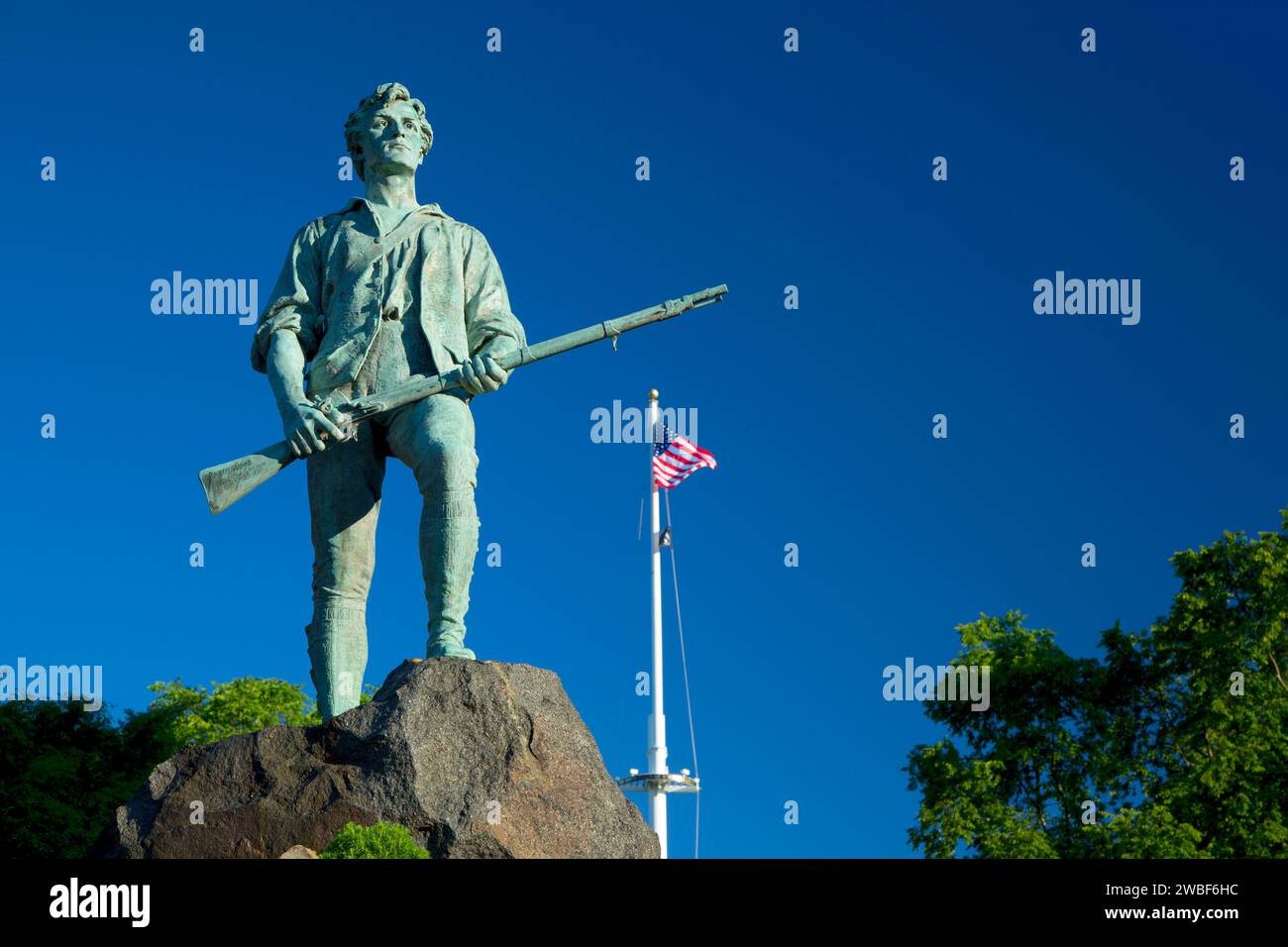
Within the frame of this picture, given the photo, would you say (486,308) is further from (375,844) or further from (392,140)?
(375,844)

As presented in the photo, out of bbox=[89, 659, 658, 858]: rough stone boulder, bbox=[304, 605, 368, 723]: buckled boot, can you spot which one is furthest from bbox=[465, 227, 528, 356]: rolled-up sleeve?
bbox=[89, 659, 658, 858]: rough stone boulder

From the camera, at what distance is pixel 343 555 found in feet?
43.0

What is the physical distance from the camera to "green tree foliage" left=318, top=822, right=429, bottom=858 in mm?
10648

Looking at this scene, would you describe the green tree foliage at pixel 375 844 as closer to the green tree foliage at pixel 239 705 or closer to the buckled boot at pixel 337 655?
the buckled boot at pixel 337 655

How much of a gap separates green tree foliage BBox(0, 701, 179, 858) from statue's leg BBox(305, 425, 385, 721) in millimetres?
18124

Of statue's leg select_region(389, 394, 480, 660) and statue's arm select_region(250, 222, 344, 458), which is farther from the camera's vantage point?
statue's arm select_region(250, 222, 344, 458)

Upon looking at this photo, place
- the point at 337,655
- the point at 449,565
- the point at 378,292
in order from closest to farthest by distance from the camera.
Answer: the point at 449,565 < the point at 337,655 < the point at 378,292

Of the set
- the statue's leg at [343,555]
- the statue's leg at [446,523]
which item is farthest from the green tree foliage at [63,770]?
the statue's leg at [446,523]

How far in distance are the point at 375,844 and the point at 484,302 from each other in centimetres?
475

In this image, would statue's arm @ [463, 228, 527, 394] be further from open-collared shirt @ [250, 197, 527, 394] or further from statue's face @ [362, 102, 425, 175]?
statue's face @ [362, 102, 425, 175]

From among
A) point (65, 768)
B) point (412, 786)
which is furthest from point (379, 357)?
point (65, 768)

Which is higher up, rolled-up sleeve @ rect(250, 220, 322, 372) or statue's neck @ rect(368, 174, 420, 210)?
statue's neck @ rect(368, 174, 420, 210)
